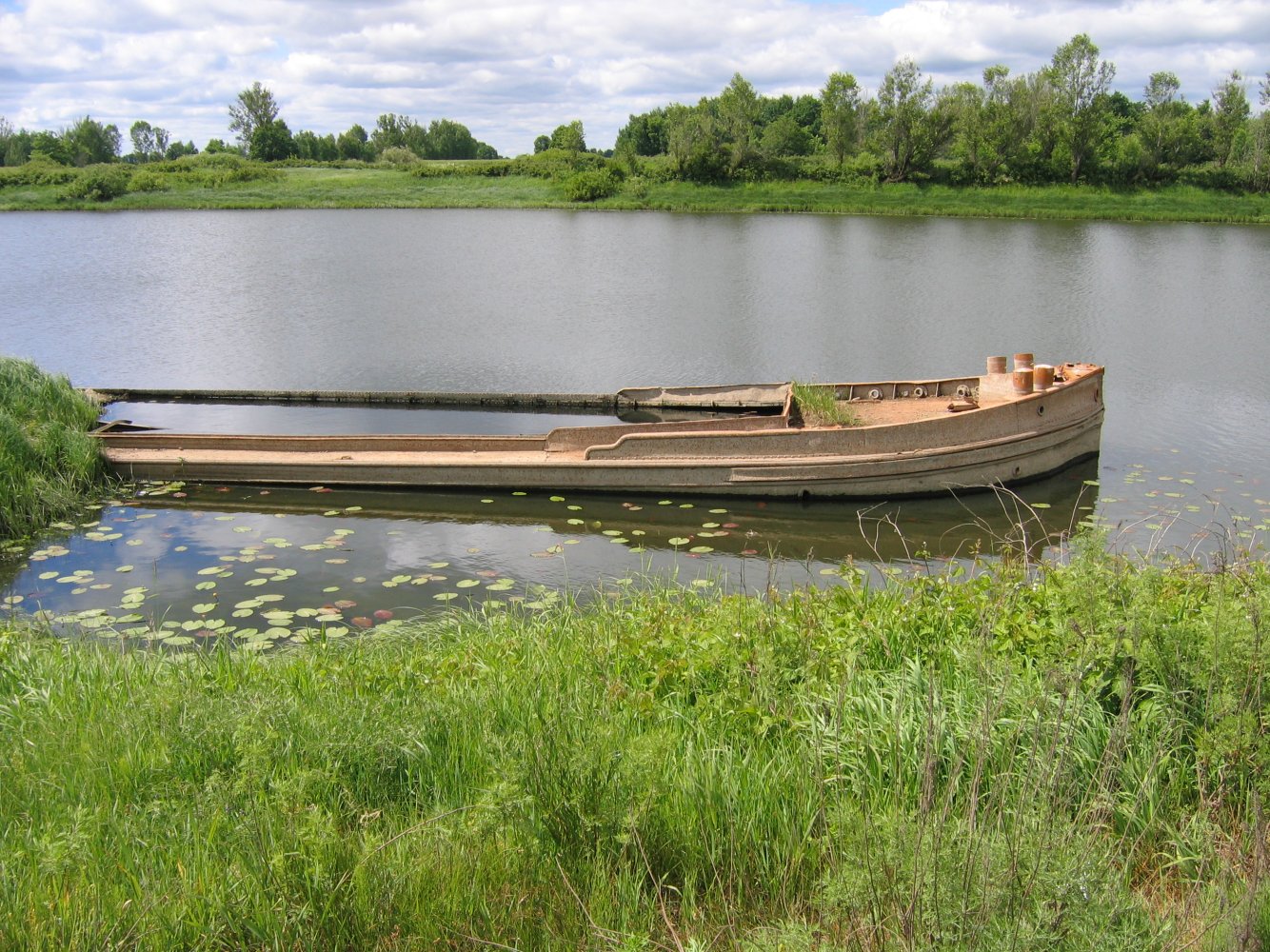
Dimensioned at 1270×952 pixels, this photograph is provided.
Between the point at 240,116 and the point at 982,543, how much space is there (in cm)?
10573

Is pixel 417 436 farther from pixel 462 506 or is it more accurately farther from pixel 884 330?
pixel 884 330

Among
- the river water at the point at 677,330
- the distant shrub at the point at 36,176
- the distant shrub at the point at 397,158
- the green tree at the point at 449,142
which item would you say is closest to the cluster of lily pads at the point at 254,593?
the river water at the point at 677,330

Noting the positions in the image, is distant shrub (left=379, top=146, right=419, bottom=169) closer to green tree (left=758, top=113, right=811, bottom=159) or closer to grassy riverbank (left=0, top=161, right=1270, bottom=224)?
grassy riverbank (left=0, top=161, right=1270, bottom=224)

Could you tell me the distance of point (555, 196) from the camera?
55.0 m

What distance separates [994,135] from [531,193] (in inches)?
972

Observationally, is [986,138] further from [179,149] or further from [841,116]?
[179,149]

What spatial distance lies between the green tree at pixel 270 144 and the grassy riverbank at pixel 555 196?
907 inches

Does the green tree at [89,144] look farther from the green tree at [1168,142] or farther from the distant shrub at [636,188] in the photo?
the green tree at [1168,142]

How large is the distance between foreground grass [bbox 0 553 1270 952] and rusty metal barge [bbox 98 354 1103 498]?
20.1 feet

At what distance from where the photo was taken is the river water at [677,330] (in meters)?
10.5

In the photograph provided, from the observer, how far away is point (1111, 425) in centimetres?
1427

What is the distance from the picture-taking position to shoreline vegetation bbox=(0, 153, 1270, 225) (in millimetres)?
47656

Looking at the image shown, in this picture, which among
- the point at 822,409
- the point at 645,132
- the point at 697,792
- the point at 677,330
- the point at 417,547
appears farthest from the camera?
the point at 645,132

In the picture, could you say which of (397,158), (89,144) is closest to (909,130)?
(397,158)
